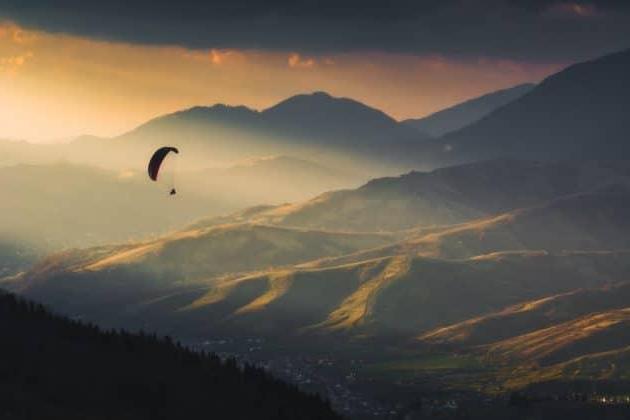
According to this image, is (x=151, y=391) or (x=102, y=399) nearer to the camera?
(x=102, y=399)

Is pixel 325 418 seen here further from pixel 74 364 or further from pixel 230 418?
pixel 74 364

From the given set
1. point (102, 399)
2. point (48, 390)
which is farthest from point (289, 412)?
point (48, 390)

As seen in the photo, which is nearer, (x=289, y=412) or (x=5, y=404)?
(x=5, y=404)

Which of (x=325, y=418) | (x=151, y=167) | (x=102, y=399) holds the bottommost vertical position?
(x=325, y=418)

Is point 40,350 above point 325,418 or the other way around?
above

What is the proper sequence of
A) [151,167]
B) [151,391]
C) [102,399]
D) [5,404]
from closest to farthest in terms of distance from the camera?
[5,404] < [151,167] < [102,399] < [151,391]

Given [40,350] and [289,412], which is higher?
[40,350]

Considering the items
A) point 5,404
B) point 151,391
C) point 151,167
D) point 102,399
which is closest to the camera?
point 5,404

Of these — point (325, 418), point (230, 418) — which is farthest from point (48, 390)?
point (325, 418)

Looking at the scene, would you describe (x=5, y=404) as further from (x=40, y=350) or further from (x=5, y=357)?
(x=40, y=350)
